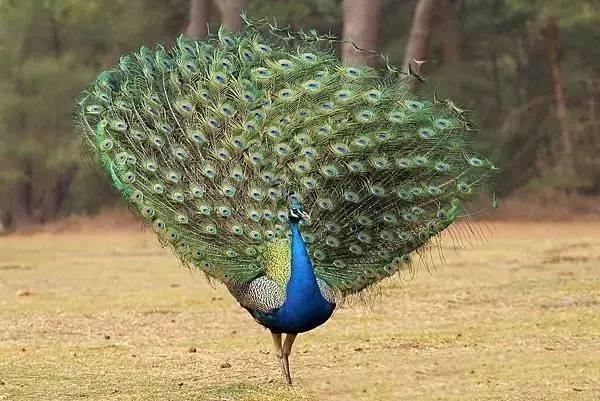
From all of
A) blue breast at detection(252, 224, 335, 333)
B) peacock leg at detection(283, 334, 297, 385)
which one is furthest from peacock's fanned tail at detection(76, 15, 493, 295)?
Answer: blue breast at detection(252, 224, 335, 333)

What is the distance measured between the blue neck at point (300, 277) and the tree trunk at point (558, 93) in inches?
709

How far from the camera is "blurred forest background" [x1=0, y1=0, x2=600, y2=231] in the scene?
78.7ft

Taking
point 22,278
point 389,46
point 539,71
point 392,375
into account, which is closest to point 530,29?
point 539,71

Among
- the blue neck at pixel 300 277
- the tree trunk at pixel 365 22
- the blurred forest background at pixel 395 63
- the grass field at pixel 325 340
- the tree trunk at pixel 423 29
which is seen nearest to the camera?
the blue neck at pixel 300 277

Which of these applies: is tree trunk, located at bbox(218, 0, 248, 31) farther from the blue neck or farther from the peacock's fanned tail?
the blue neck

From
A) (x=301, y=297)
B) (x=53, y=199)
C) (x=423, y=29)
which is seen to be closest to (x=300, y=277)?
(x=301, y=297)

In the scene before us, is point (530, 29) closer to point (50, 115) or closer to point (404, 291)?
point (50, 115)

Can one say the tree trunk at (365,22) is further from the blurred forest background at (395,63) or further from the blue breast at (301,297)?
the blue breast at (301,297)

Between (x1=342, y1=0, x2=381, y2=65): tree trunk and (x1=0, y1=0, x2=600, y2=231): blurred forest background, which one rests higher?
(x1=342, y1=0, x2=381, y2=65): tree trunk

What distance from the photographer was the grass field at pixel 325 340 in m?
6.35

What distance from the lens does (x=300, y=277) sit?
5781mm

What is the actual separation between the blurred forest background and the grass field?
1010 cm

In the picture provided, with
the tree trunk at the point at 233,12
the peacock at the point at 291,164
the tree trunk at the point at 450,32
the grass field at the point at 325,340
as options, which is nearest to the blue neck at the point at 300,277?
the peacock at the point at 291,164

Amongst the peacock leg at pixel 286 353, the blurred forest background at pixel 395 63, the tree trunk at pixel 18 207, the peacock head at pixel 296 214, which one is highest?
the peacock head at pixel 296 214
